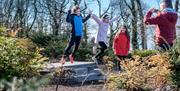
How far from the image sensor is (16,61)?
598cm

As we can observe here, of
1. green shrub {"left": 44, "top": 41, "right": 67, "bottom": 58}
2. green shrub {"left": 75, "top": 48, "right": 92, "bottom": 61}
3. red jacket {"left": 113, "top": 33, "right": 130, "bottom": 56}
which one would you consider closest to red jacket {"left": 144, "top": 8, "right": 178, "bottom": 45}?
red jacket {"left": 113, "top": 33, "right": 130, "bottom": 56}

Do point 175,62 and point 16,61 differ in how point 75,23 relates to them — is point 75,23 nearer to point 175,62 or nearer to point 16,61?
point 175,62

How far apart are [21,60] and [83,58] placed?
608 inches

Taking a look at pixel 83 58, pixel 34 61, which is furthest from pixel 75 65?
pixel 83 58

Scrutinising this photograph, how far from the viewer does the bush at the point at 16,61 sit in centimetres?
576

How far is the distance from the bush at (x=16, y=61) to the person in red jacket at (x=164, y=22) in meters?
4.03

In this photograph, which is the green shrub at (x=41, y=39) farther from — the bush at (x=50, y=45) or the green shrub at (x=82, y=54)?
Answer: the green shrub at (x=82, y=54)

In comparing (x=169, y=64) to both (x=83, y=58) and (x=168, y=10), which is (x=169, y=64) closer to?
(x=168, y=10)

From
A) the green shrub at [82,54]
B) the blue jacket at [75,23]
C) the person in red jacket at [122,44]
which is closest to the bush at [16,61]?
the blue jacket at [75,23]

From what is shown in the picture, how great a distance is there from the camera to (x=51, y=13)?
47.0 metres

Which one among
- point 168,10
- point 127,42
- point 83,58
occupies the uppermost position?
point 168,10

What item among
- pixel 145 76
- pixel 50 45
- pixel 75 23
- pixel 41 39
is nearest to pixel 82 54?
pixel 50 45

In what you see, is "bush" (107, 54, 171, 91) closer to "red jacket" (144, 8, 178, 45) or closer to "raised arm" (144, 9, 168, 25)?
"red jacket" (144, 8, 178, 45)

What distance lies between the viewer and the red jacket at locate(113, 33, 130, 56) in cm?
1405
